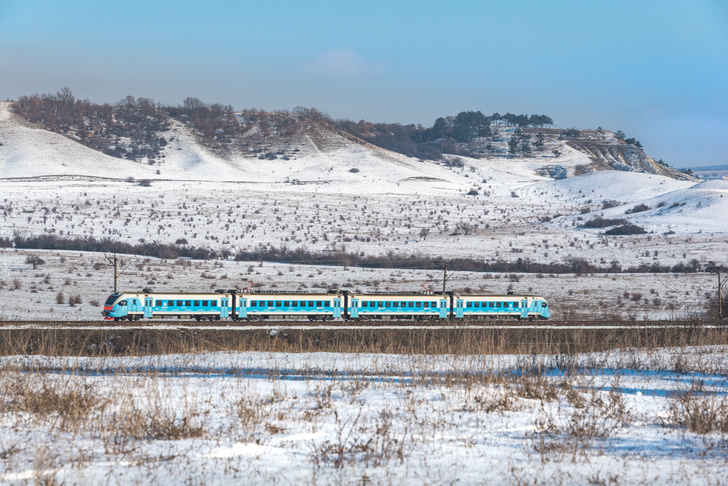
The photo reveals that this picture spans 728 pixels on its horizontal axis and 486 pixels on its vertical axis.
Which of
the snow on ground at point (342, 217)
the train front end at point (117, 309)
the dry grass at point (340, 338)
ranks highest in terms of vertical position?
the snow on ground at point (342, 217)

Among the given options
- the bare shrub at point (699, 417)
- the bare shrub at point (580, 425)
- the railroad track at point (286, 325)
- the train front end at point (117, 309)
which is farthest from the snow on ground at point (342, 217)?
the bare shrub at point (699, 417)

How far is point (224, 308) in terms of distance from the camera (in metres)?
41.6

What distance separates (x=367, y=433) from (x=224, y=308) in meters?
32.9

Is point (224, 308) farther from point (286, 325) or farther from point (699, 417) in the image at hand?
point (699, 417)

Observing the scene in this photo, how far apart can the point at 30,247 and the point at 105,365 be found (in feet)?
214

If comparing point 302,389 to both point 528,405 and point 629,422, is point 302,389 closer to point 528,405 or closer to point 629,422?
point 528,405

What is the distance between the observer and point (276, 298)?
42.3 m

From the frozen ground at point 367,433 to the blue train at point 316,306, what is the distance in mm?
26604

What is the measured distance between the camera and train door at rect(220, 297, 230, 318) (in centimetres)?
4150

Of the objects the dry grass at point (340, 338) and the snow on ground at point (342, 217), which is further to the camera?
the snow on ground at point (342, 217)

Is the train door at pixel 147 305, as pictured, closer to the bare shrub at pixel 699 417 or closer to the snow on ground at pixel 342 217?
the snow on ground at pixel 342 217

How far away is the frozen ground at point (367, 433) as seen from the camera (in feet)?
25.9

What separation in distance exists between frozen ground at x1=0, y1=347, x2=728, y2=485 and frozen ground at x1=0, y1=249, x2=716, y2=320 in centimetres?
3735

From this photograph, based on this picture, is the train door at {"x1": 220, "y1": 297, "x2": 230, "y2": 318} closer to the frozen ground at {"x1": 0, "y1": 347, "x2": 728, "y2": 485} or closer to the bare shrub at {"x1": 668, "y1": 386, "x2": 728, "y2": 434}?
the frozen ground at {"x1": 0, "y1": 347, "x2": 728, "y2": 485}
